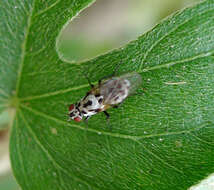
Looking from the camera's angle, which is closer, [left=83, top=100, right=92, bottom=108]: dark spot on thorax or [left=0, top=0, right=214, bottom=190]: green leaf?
[left=0, top=0, right=214, bottom=190]: green leaf

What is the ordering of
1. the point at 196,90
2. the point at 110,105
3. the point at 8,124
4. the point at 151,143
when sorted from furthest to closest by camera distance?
1. the point at 8,124
2. the point at 110,105
3. the point at 151,143
4. the point at 196,90

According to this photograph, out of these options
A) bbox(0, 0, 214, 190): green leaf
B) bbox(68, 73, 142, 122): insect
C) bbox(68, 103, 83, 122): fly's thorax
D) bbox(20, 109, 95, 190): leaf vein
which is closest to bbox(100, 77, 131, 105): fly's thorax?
bbox(68, 73, 142, 122): insect

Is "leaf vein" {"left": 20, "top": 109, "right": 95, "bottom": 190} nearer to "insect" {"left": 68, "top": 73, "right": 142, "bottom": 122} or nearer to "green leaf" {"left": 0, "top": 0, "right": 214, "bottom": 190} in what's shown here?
"green leaf" {"left": 0, "top": 0, "right": 214, "bottom": 190}

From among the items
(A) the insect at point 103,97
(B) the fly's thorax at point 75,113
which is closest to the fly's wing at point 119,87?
(A) the insect at point 103,97

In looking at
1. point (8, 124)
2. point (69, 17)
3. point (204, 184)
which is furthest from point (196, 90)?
point (8, 124)

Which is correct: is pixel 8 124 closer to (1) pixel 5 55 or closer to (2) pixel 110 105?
(1) pixel 5 55

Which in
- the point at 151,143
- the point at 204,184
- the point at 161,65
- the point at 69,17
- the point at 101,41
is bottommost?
the point at 204,184

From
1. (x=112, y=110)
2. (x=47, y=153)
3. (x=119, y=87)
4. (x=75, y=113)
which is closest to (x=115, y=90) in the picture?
(x=119, y=87)
